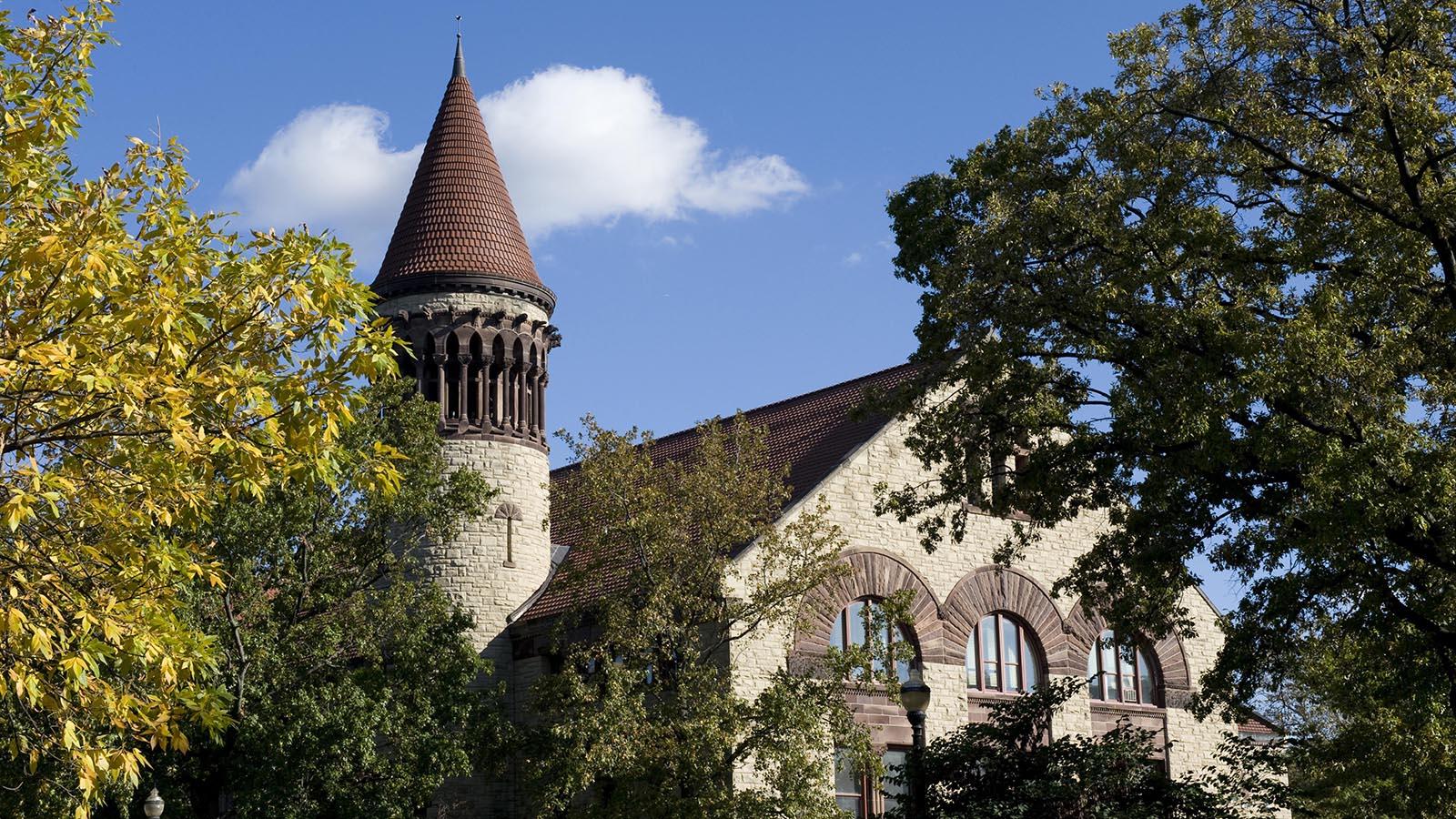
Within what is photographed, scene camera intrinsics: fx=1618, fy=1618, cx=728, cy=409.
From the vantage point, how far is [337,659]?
26219 mm

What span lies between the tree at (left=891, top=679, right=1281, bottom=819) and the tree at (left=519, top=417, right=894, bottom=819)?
2.54 metres

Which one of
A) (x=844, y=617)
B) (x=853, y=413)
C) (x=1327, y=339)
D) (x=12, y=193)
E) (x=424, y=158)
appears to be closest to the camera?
(x=12, y=193)

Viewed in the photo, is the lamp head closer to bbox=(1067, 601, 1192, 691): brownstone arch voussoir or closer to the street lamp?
the street lamp

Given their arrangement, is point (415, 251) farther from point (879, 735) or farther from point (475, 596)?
point (879, 735)

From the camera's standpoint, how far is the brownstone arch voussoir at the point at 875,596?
93.4 ft

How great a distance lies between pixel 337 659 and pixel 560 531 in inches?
230

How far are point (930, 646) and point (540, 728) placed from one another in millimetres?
8664

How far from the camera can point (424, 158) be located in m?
35.7

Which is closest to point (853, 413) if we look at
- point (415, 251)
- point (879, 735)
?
point (879, 735)

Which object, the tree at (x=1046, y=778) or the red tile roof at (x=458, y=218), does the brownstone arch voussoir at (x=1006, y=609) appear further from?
the red tile roof at (x=458, y=218)

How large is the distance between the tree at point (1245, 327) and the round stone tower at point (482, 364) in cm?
1376

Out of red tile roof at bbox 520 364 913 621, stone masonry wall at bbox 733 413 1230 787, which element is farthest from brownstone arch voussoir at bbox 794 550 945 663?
red tile roof at bbox 520 364 913 621

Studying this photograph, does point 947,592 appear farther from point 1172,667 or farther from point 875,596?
point 1172,667

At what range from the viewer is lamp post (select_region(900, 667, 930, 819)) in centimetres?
1850
